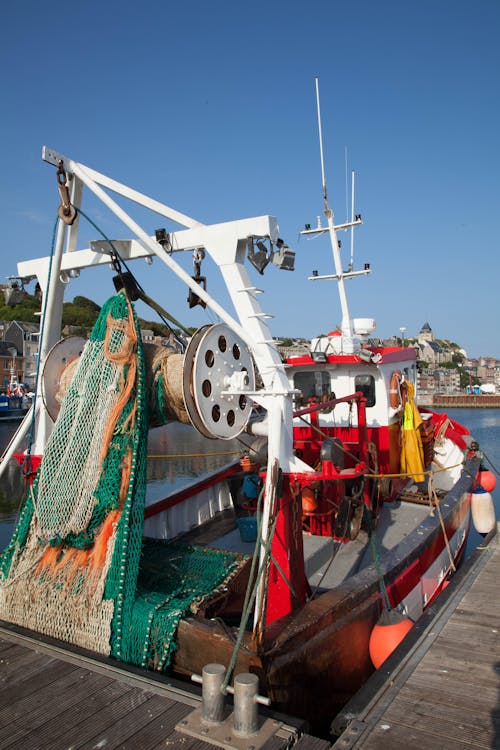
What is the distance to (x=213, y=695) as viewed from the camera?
318 cm

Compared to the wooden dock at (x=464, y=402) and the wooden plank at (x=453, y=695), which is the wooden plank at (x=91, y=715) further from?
the wooden dock at (x=464, y=402)

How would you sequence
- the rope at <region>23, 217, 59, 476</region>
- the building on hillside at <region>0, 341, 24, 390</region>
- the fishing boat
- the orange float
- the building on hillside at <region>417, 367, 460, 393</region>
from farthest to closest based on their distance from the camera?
the building on hillside at <region>417, 367, 460, 393</region>, the building on hillside at <region>0, 341, 24, 390</region>, the orange float, the rope at <region>23, 217, 59, 476</region>, the fishing boat

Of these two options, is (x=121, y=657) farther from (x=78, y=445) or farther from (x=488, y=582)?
(x=488, y=582)

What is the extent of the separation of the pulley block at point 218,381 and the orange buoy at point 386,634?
86.3 inches

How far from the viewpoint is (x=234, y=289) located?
15.3 ft

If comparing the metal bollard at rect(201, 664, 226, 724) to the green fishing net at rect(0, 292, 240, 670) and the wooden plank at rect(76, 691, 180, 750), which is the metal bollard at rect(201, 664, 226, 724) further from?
the green fishing net at rect(0, 292, 240, 670)

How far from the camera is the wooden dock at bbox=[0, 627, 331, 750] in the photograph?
3.08 meters

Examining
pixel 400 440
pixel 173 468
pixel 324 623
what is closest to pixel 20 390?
pixel 173 468

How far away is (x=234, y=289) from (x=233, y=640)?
109 inches

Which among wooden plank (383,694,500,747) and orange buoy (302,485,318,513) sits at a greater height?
orange buoy (302,485,318,513)

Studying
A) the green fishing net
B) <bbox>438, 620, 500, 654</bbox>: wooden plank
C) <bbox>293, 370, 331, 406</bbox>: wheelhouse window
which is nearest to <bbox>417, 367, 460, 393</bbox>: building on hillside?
<bbox>293, 370, 331, 406</bbox>: wheelhouse window

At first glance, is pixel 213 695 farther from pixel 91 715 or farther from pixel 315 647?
pixel 315 647

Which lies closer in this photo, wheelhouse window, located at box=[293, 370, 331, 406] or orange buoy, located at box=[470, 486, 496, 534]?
orange buoy, located at box=[470, 486, 496, 534]

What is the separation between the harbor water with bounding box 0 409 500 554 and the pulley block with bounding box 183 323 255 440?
2555 millimetres
